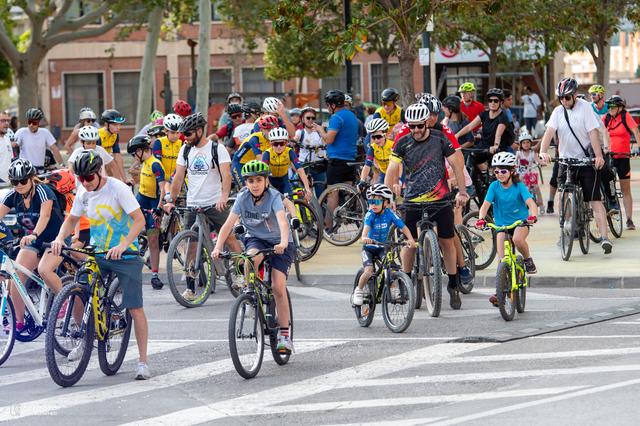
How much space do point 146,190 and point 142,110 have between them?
29.9m

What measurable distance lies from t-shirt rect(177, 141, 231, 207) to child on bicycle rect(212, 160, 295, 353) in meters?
3.89

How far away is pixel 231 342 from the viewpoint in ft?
33.0

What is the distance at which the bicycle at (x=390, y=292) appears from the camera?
39.6 ft

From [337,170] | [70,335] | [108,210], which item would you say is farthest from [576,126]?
[70,335]

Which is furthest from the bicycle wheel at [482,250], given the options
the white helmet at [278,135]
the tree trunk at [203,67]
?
the tree trunk at [203,67]

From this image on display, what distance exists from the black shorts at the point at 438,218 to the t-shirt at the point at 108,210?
3347 mm

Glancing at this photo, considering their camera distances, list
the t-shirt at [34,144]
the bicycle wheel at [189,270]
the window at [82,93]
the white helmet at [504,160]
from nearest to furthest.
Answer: the white helmet at [504,160] → the bicycle wheel at [189,270] → the t-shirt at [34,144] → the window at [82,93]

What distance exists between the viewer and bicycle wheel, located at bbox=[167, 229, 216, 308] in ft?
47.8

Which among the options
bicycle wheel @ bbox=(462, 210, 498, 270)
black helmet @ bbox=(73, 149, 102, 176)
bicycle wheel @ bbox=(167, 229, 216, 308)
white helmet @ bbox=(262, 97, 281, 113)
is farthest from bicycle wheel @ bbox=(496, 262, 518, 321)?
white helmet @ bbox=(262, 97, 281, 113)

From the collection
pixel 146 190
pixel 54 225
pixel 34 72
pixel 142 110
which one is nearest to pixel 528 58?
pixel 142 110

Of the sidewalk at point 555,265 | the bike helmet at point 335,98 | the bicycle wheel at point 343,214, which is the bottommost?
the sidewalk at point 555,265

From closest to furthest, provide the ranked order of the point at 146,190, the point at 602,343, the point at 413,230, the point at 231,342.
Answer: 1. the point at 231,342
2. the point at 602,343
3. the point at 413,230
4. the point at 146,190

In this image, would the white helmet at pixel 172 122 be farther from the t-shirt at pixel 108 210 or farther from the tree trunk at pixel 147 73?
the tree trunk at pixel 147 73

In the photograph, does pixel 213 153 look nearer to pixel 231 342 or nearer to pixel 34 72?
pixel 231 342
